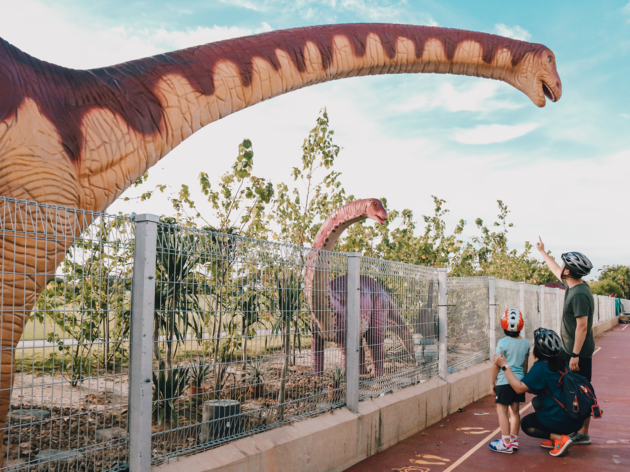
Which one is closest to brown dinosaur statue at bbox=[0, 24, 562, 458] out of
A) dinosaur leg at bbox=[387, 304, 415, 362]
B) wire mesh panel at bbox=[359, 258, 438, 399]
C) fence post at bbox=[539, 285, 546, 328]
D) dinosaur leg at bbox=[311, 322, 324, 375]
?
dinosaur leg at bbox=[311, 322, 324, 375]

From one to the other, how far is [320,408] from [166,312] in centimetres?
218

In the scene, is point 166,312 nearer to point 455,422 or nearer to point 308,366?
point 308,366

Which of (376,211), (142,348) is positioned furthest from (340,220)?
(142,348)

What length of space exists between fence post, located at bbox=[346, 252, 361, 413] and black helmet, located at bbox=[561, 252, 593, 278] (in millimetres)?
2240

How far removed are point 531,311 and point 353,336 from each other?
28.5 ft

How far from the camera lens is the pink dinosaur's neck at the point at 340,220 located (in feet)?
23.9

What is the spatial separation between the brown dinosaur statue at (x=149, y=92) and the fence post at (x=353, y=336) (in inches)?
84.0

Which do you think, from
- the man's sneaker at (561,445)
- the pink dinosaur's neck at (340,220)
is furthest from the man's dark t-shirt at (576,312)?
the pink dinosaur's neck at (340,220)

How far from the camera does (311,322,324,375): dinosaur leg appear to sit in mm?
4961

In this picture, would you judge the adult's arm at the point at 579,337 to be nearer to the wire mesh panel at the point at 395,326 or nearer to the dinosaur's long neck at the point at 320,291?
the wire mesh panel at the point at 395,326

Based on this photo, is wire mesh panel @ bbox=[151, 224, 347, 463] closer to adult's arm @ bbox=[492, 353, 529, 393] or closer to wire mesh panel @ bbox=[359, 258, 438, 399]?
wire mesh panel @ bbox=[359, 258, 438, 399]

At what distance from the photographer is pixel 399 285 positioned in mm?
6602

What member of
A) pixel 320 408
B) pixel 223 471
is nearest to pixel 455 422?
pixel 320 408

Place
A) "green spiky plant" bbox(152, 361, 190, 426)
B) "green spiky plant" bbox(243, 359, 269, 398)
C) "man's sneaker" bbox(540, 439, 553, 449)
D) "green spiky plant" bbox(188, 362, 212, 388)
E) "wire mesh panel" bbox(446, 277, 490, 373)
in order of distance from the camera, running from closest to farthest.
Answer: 1. "green spiky plant" bbox(152, 361, 190, 426)
2. "green spiky plant" bbox(188, 362, 212, 388)
3. "green spiky plant" bbox(243, 359, 269, 398)
4. "man's sneaker" bbox(540, 439, 553, 449)
5. "wire mesh panel" bbox(446, 277, 490, 373)
